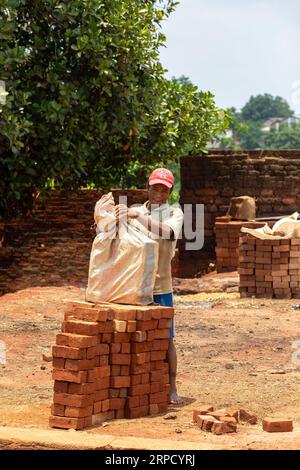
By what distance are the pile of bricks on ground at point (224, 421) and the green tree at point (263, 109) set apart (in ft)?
383

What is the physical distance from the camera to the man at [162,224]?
7.64m

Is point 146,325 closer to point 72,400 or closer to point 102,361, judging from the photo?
point 102,361

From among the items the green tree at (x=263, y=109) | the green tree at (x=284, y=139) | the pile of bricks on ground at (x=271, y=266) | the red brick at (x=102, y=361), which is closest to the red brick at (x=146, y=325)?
the red brick at (x=102, y=361)

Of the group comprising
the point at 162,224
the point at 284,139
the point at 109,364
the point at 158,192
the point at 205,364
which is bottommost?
the point at 205,364

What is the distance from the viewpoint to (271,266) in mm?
14852

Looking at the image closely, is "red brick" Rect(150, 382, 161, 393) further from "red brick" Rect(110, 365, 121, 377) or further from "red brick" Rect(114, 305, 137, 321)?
"red brick" Rect(114, 305, 137, 321)

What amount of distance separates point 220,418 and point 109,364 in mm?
829

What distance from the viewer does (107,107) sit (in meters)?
17.0

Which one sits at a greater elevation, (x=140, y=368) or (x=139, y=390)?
(x=140, y=368)

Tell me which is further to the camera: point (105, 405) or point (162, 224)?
point (162, 224)

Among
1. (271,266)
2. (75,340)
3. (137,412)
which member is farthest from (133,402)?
(271,266)

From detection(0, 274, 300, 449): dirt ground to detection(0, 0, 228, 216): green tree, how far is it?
2.03 metres

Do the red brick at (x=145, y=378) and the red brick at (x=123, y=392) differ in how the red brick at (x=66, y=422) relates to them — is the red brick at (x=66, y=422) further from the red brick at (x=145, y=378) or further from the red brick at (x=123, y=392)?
the red brick at (x=145, y=378)
